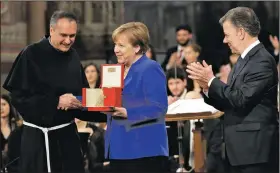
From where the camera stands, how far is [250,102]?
4.98 metres

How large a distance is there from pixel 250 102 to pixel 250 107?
0.10 meters

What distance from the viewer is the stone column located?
9165 millimetres

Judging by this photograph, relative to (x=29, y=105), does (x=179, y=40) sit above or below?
above

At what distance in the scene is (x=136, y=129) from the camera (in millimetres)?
5230

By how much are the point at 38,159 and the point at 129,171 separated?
38.2 inches

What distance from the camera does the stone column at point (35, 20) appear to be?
30.1 feet

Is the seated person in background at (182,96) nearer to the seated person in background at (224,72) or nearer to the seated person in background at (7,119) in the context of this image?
the seated person in background at (224,72)

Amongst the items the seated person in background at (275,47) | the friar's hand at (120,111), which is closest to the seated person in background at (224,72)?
the seated person in background at (275,47)

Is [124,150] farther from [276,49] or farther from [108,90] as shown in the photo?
[276,49]

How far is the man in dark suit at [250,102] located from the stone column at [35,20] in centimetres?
425

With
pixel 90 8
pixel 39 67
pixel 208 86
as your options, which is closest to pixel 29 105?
pixel 39 67

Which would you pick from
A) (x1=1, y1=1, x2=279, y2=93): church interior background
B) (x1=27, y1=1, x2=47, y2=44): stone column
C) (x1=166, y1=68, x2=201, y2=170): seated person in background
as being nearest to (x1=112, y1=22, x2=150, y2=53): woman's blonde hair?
(x1=166, y1=68, x2=201, y2=170): seated person in background

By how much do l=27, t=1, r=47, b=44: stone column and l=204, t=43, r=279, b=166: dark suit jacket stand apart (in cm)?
432

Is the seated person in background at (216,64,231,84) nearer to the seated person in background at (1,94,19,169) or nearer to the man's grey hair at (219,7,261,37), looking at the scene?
the seated person in background at (1,94,19,169)
